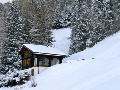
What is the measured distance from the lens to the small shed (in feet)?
129

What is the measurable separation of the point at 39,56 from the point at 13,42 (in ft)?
23.7

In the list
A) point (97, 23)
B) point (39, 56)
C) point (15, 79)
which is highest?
point (97, 23)

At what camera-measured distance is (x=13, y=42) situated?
4506cm

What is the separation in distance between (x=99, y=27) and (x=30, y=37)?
12.0 m

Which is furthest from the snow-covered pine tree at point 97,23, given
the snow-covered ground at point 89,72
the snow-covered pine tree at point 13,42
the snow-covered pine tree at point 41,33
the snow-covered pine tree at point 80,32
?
the snow-covered pine tree at point 13,42

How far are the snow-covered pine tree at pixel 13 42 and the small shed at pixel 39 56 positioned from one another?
239 cm

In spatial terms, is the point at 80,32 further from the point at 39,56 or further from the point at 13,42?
the point at 39,56

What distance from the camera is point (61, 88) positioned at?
22.1m

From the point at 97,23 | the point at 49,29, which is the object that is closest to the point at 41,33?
the point at 49,29

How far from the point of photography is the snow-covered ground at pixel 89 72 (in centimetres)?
1805

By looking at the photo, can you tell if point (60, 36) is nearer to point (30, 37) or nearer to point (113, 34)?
point (30, 37)

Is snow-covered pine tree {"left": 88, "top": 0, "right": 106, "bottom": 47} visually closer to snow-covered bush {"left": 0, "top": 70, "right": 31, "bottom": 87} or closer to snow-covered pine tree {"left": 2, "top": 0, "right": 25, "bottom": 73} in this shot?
snow-covered pine tree {"left": 2, "top": 0, "right": 25, "bottom": 73}

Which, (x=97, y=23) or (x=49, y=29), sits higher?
(x=97, y=23)

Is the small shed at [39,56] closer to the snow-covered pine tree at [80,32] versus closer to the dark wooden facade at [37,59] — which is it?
the dark wooden facade at [37,59]
